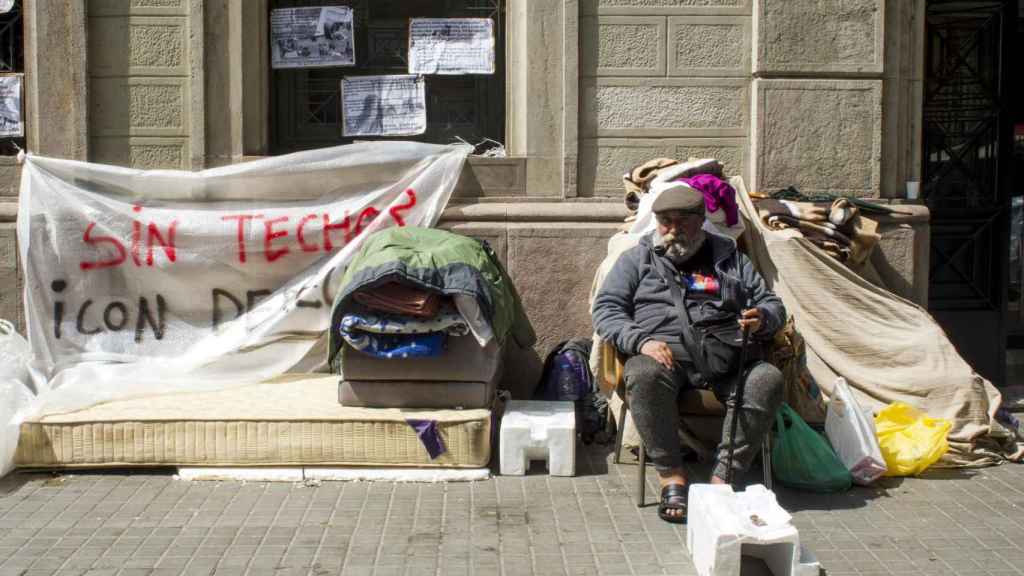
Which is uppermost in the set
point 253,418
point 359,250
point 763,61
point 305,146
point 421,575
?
point 763,61

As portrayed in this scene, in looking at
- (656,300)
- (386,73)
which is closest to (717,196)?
(656,300)

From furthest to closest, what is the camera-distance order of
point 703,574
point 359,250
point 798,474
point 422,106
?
1. point 422,106
2. point 359,250
3. point 798,474
4. point 703,574

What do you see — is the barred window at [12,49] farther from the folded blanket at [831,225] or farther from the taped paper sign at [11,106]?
the folded blanket at [831,225]

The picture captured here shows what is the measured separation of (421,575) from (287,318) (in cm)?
267

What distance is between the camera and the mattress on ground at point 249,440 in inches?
208

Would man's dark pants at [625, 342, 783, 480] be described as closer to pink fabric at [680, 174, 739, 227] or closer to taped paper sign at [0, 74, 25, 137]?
pink fabric at [680, 174, 739, 227]

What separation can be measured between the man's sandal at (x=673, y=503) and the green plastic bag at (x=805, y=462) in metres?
0.66

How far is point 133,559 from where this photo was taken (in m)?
4.27

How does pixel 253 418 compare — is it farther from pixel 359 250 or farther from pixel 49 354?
pixel 49 354

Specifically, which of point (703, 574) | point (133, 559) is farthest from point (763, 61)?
point (133, 559)

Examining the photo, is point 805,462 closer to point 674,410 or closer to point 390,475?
point 674,410

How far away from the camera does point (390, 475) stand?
5.30 metres

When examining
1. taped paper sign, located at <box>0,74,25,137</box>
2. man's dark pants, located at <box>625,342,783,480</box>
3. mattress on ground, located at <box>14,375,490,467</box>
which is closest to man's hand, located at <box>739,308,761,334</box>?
man's dark pants, located at <box>625,342,783,480</box>

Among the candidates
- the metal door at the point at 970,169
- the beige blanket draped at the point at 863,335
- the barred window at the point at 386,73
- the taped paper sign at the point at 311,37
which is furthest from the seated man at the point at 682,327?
the metal door at the point at 970,169
